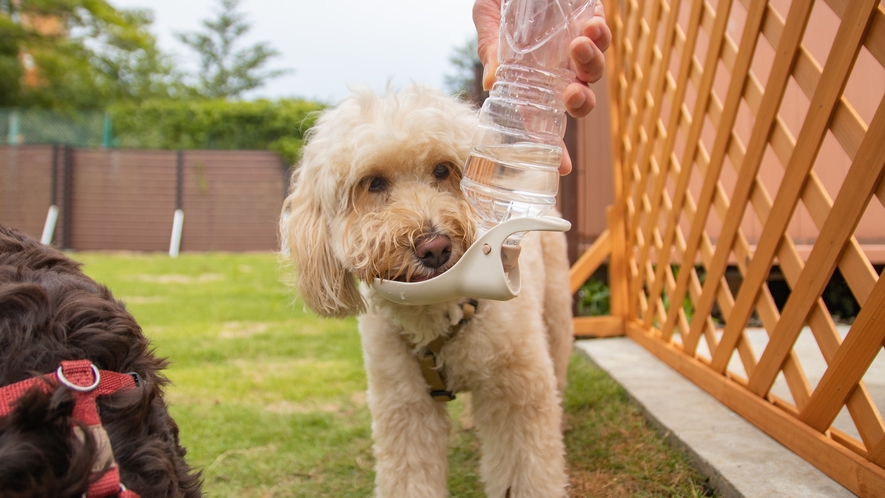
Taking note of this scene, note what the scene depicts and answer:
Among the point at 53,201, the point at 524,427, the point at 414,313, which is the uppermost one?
the point at 414,313

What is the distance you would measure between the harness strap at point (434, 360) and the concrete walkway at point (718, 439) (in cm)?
100

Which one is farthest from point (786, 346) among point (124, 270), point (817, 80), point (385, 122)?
point (124, 270)

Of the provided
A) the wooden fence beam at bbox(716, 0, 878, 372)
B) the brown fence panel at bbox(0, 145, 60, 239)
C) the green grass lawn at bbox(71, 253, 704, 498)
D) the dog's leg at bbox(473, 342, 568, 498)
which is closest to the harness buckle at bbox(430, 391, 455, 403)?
the dog's leg at bbox(473, 342, 568, 498)

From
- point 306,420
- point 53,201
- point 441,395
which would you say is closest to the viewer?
point 441,395

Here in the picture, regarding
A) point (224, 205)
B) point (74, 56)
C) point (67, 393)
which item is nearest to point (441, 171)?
point (67, 393)

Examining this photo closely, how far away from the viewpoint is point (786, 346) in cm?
237

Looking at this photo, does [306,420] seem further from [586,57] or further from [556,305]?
[586,57]

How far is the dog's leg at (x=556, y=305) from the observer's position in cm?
300

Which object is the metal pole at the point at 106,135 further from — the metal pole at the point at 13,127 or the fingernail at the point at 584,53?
the fingernail at the point at 584,53

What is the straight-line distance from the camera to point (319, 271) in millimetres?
2158

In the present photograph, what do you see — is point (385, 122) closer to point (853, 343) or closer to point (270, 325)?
point (853, 343)

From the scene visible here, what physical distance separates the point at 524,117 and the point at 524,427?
1049 millimetres

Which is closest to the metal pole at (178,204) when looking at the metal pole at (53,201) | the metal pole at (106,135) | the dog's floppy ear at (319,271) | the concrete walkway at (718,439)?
the metal pole at (53,201)

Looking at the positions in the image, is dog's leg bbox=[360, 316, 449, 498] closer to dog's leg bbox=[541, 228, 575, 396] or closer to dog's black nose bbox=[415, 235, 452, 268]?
dog's black nose bbox=[415, 235, 452, 268]
